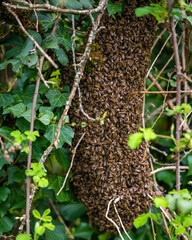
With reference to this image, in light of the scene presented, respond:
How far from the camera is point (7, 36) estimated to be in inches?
75.8

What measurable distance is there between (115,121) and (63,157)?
1.31ft

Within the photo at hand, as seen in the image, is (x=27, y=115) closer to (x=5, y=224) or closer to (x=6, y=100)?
(x=6, y=100)

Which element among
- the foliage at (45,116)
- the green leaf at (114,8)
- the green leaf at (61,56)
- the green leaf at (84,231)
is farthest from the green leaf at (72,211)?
the green leaf at (114,8)

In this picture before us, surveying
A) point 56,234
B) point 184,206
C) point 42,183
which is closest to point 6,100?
point 42,183

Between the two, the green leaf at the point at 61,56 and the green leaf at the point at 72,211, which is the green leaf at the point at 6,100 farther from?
the green leaf at the point at 72,211

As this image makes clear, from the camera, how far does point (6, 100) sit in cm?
162

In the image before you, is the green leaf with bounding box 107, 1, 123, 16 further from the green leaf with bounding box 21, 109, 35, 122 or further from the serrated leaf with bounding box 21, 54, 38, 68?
the green leaf with bounding box 21, 109, 35, 122

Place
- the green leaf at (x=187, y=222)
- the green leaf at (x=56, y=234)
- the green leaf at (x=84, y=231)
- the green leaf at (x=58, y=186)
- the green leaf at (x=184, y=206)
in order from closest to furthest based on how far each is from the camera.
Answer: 1. the green leaf at (x=184, y=206)
2. the green leaf at (x=187, y=222)
3. the green leaf at (x=58, y=186)
4. the green leaf at (x=56, y=234)
5. the green leaf at (x=84, y=231)

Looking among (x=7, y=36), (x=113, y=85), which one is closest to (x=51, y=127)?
(x=113, y=85)

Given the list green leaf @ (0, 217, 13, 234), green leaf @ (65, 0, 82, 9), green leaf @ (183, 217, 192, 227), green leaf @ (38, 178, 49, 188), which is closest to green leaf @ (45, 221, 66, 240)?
green leaf @ (0, 217, 13, 234)

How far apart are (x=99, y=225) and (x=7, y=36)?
1.46 meters

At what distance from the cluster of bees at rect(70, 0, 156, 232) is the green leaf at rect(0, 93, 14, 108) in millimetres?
389

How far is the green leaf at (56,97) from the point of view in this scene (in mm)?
1578

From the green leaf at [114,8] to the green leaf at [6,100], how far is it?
0.78 m
